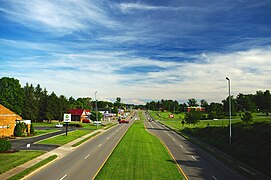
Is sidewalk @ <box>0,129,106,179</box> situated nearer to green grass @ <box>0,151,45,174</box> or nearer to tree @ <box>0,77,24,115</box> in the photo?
green grass @ <box>0,151,45,174</box>

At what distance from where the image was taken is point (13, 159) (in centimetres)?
2405

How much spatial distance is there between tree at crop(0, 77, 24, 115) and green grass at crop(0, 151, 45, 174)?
51.5 meters

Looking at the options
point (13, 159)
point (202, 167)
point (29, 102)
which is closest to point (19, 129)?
point (13, 159)

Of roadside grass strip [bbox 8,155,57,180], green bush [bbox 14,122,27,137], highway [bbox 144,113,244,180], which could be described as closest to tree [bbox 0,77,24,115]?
green bush [bbox 14,122,27,137]

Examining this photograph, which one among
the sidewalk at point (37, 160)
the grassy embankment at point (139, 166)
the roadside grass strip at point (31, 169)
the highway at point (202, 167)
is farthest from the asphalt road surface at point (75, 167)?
the highway at point (202, 167)

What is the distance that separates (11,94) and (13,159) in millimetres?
56792

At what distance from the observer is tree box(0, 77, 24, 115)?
72875 mm

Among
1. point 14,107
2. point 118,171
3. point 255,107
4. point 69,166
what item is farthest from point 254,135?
point 255,107

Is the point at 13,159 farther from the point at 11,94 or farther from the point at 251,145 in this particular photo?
the point at 11,94

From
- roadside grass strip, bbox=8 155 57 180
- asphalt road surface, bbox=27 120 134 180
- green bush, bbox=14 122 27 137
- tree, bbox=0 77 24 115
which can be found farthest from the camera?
tree, bbox=0 77 24 115

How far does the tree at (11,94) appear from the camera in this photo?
72875 mm

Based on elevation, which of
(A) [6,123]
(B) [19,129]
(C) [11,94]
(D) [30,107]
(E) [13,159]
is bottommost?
(E) [13,159]

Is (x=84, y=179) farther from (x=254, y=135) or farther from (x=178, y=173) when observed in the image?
(x=254, y=135)

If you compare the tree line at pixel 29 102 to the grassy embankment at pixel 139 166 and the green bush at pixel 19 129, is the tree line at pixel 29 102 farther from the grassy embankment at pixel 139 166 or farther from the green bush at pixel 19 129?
the grassy embankment at pixel 139 166
